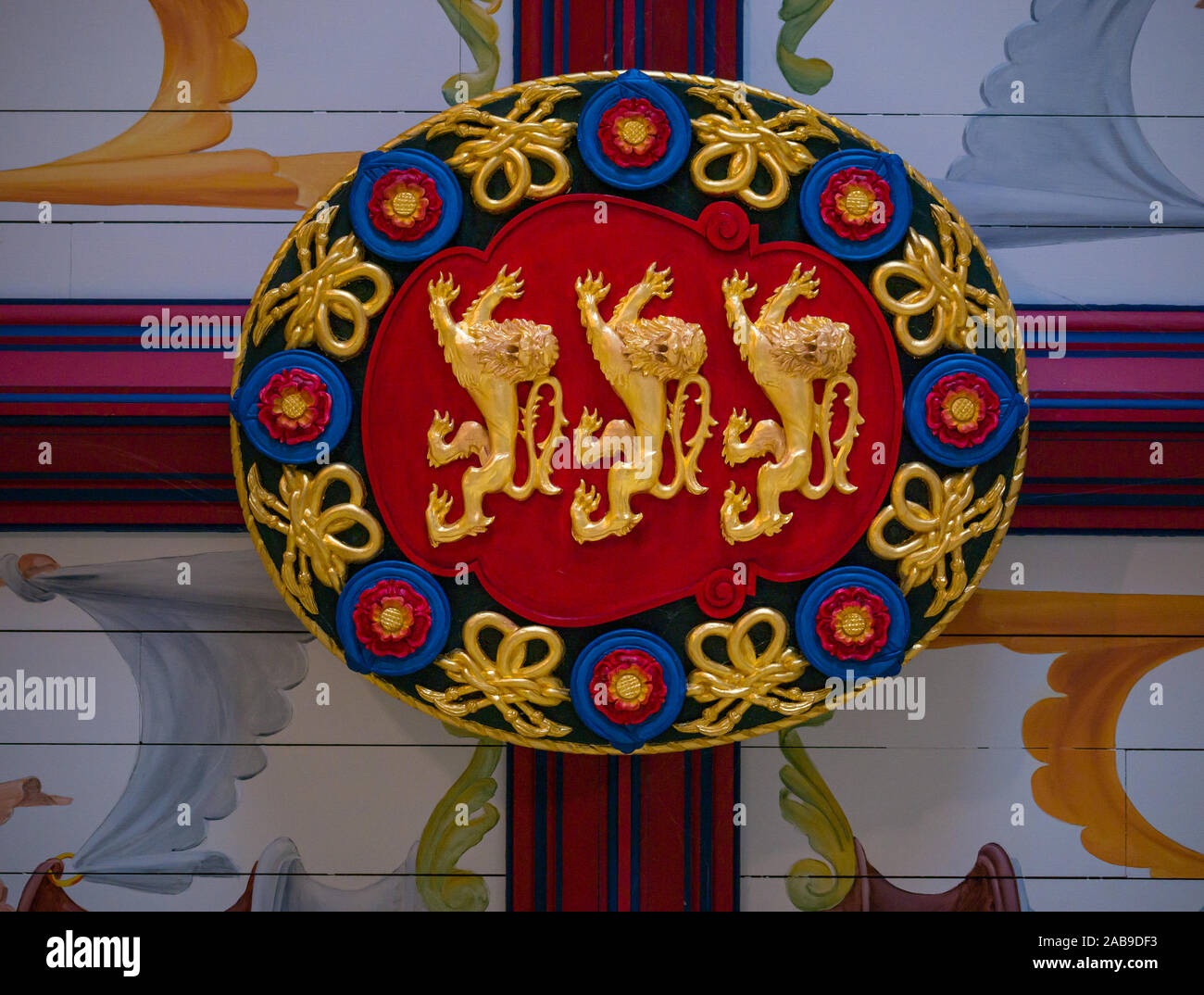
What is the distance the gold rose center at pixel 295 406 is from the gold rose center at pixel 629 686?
0.79 metres

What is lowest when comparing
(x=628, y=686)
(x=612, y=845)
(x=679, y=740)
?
(x=612, y=845)

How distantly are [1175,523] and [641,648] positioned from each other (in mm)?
1274

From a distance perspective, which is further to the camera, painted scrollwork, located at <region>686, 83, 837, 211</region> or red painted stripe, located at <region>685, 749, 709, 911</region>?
red painted stripe, located at <region>685, 749, 709, 911</region>

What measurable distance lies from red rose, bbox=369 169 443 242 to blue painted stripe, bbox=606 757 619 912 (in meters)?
1.24

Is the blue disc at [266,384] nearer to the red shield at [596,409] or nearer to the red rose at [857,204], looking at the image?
the red shield at [596,409]

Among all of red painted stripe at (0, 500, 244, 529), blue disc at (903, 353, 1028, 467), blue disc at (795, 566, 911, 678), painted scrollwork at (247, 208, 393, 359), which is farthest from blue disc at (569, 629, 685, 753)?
red painted stripe at (0, 500, 244, 529)

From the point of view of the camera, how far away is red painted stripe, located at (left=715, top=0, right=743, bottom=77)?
1.91 meters

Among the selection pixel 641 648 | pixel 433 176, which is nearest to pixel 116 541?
pixel 433 176

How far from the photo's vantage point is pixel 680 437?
1.68 metres

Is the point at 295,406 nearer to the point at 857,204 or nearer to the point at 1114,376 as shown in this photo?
the point at 857,204

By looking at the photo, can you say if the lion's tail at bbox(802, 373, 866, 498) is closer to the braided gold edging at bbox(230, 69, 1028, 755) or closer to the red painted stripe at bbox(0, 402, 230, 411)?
the braided gold edging at bbox(230, 69, 1028, 755)

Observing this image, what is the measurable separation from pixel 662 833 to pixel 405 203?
1428 mm

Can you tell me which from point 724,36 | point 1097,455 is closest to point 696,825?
point 1097,455

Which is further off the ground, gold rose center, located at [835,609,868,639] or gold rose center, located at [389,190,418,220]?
gold rose center, located at [389,190,418,220]
